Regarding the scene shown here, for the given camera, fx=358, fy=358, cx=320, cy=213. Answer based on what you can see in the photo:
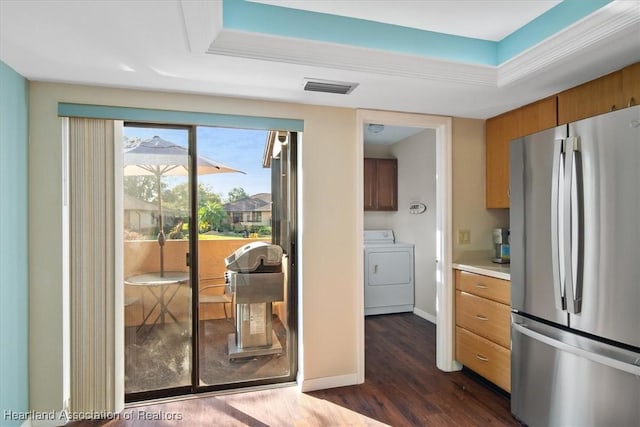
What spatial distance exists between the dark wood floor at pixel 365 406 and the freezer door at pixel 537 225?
82 cm

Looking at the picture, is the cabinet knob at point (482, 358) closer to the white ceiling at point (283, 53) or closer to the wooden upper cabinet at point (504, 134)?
the wooden upper cabinet at point (504, 134)

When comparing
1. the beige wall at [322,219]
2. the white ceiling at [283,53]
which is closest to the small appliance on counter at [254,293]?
the beige wall at [322,219]

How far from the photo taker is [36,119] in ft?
7.29

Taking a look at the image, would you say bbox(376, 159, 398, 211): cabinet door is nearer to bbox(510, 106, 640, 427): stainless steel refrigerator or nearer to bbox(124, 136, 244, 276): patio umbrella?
bbox(510, 106, 640, 427): stainless steel refrigerator

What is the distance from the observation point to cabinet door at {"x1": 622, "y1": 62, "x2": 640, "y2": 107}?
194 cm

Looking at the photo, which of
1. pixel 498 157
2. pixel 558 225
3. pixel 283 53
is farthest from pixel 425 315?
pixel 283 53

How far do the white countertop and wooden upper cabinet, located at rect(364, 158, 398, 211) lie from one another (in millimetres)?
2113

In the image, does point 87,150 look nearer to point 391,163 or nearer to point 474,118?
point 474,118

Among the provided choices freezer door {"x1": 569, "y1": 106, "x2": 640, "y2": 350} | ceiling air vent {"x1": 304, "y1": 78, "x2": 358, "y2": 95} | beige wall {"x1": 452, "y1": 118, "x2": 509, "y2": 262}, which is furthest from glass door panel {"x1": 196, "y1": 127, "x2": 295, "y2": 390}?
freezer door {"x1": 569, "y1": 106, "x2": 640, "y2": 350}

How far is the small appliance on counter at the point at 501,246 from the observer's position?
2992mm

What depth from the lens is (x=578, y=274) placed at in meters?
1.82

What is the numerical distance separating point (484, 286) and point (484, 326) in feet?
1.00

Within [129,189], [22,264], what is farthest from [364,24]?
[22,264]

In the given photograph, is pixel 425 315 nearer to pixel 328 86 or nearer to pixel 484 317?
pixel 484 317
